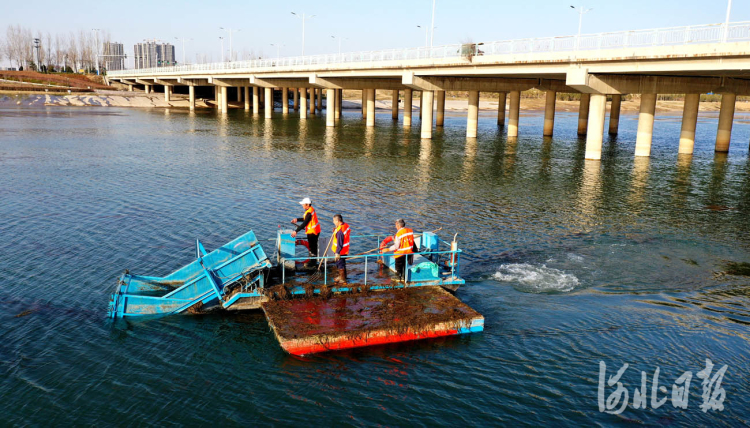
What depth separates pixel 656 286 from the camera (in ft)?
62.4

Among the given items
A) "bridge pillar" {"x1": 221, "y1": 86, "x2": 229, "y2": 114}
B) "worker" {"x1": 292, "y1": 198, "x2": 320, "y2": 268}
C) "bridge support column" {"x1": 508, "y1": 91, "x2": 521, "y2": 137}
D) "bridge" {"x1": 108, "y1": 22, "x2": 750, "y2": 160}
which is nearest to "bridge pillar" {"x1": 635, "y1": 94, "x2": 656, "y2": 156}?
"bridge" {"x1": 108, "y1": 22, "x2": 750, "y2": 160}

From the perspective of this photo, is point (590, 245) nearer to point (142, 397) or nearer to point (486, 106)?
point (142, 397)

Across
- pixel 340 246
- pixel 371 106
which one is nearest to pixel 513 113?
pixel 371 106

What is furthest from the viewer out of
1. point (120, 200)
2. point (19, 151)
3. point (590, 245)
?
point (19, 151)

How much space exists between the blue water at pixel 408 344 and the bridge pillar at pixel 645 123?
236 inches

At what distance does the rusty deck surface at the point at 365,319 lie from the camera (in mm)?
14156

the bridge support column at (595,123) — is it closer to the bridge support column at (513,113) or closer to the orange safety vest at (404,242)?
the bridge support column at (513,113)

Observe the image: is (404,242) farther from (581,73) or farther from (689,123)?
(689,123)

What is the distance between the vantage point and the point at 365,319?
15133 mm

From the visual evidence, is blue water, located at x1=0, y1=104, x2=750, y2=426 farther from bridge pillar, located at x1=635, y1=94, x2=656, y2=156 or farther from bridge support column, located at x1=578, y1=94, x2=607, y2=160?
bridge pillar, located at x1=635, y1=94, x2=656, y2=156

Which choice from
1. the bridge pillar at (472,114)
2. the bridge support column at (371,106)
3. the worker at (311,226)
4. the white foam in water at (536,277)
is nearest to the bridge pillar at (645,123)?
the bridge pillar at (472,114)

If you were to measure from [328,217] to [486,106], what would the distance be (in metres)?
122

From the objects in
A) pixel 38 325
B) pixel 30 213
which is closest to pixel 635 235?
pixel 38 325

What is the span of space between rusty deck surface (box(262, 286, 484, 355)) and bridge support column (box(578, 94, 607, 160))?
3281cm
